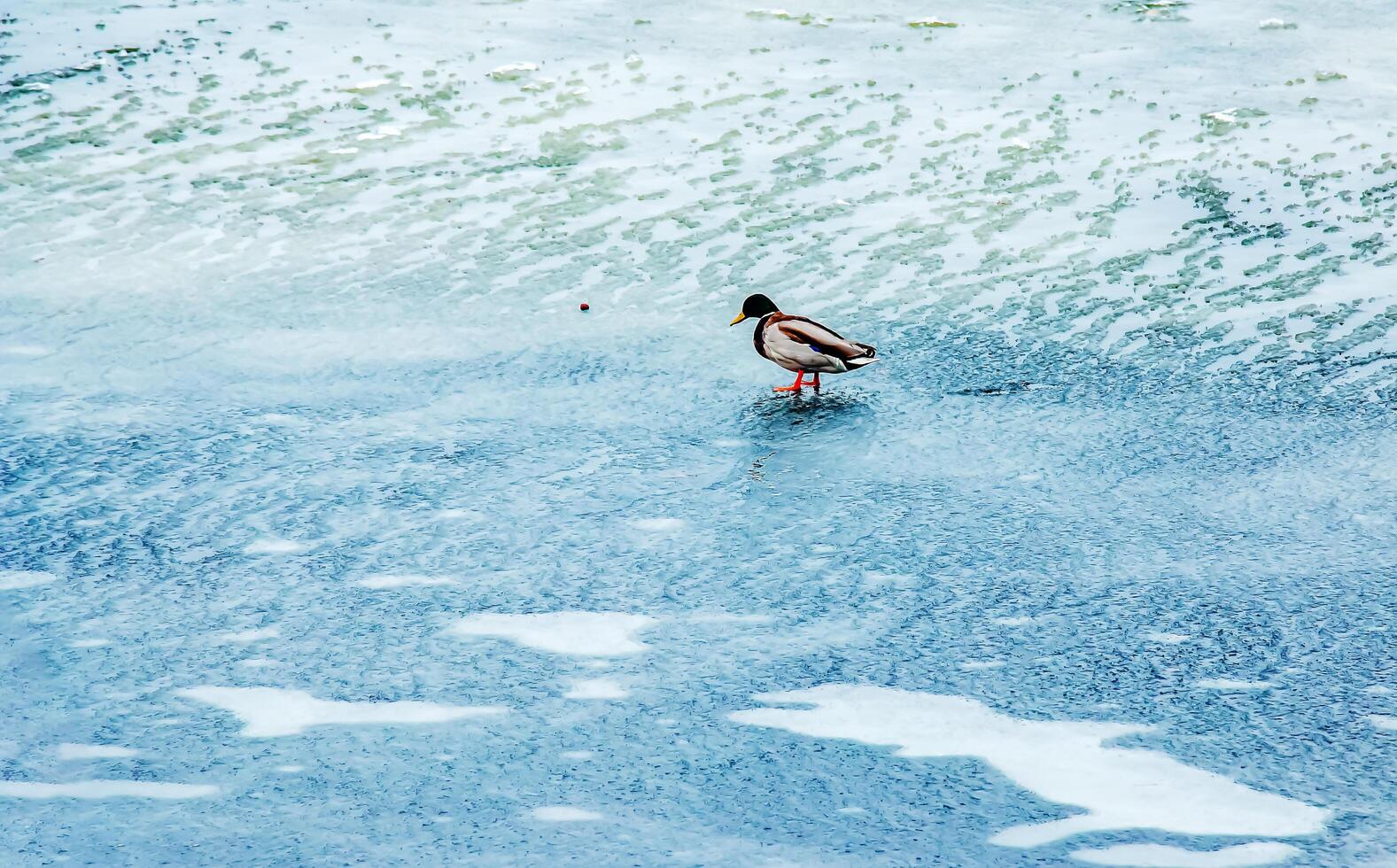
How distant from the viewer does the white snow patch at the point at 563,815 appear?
11.7 ft

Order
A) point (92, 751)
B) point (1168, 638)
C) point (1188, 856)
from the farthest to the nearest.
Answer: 1. point (1168, 638)
2. point (92, 751)
3. point (1188, 856)

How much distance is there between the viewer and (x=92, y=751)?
3.90 m

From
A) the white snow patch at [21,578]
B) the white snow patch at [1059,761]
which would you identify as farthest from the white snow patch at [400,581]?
the white snow patch at [1059,761]

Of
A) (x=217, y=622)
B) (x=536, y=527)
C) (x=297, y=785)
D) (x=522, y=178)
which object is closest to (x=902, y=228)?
(x=522, y=178)

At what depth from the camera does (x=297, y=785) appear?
147 inches

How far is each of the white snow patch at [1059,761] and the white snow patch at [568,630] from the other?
0.53m

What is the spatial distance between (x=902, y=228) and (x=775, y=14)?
5.55 metres

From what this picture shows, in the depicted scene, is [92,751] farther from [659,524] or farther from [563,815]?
[659,524]

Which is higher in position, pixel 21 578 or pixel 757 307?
pixel 757 307

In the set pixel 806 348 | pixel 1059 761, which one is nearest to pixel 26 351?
pixel 806 348

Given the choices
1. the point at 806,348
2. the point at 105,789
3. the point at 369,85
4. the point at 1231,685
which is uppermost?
the point at 369,85

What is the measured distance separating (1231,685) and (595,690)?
1706mm

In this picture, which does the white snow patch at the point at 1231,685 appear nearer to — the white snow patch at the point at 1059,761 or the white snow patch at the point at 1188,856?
the white snow patch at the point at 1059,761

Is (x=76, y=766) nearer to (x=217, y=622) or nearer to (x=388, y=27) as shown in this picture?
(x=217, y=622)
